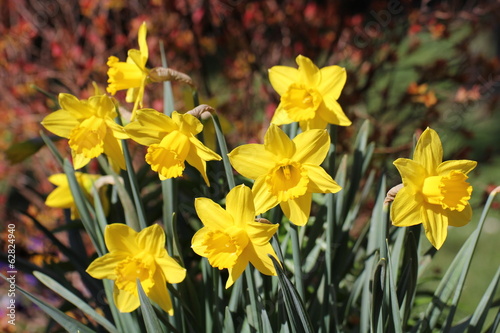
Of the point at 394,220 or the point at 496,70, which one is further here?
the point at 496,70

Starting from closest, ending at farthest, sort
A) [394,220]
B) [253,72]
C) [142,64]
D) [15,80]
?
[394,220] < [142,64] < [253,72] < [15,80]

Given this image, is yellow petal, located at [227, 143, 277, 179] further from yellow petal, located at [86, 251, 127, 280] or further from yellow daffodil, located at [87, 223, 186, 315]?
yellow petal, located at [86, 251, 127, 280]

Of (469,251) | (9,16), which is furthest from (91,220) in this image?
(9,16)

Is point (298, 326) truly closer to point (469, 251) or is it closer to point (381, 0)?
point (469, 251)

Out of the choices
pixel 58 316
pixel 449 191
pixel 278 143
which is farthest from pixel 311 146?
pixel 58 316

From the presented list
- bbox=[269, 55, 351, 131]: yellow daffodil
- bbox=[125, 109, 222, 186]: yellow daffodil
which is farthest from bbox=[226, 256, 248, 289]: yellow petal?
bbox=[269, 55, 351, 131]: yellow daffodil

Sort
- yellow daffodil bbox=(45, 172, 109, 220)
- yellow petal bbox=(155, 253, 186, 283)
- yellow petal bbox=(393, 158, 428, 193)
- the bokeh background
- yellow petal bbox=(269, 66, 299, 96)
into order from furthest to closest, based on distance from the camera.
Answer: the bokeh background
yellow daffodil bbox=(45, 172, 109, 220)
yellow petal bbox=(269, 66, 299, 96)
yellow petal bbox=(155, 253, 186, 283)
yellow petal bbox=(393, 158, 428, 193)

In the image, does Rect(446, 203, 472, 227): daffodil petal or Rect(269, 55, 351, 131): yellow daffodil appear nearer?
Rect(446, 203, 472, 227): daffodil petal
